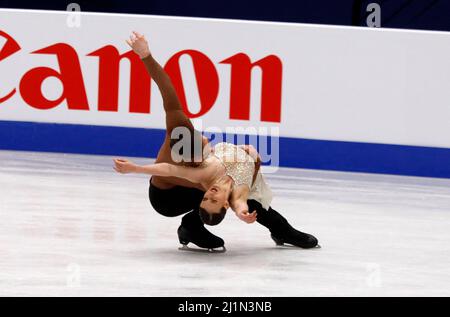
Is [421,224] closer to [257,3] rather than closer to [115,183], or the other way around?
[115,183]

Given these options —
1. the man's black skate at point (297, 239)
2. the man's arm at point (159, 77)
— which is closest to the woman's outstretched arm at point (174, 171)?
the man's arm at point (159, 77)

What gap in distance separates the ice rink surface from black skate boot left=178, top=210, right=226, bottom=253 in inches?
3.1

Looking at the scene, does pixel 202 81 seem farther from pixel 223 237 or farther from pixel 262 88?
pixel 223 237

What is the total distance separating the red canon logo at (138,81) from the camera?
32.9 ft

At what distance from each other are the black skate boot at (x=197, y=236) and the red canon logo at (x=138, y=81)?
13.4 ft

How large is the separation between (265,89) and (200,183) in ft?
14.2

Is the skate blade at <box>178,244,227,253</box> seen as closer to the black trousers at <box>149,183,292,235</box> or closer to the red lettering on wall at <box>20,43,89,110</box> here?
the black trousers at <box>149,183,292,235</box>

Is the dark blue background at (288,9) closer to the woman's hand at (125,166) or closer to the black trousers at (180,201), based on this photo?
the black trousers at (180,201)

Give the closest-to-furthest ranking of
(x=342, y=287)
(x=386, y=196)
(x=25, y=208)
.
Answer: (x=342, y=287)
(x=25, y=208)
(x=386, y=196)

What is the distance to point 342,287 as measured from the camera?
512cm

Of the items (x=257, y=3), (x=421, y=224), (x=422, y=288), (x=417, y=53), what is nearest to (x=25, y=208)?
(x=421, y=224)

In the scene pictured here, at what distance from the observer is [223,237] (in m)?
6.51
